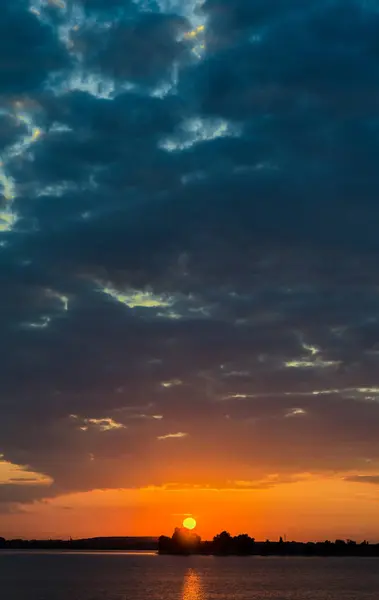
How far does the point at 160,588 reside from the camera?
625 ft

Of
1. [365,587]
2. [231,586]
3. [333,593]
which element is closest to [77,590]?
[231,586]

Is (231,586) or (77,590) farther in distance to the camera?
(231,586)

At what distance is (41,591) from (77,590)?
28.9ft

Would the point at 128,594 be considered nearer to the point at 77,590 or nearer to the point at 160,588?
the point at 77,590

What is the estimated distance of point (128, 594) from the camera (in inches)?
6378

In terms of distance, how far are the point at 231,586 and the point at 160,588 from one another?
19.1 metres

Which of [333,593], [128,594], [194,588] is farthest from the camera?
[194,588]

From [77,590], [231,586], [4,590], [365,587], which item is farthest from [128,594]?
[365,587]

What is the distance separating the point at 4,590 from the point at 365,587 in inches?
3650

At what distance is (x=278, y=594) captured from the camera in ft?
553

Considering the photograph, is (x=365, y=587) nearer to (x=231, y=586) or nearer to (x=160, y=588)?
(x=231, y=586)

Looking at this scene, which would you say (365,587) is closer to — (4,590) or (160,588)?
(160,588)

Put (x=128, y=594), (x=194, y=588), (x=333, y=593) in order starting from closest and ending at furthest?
(x=128, y=594), (x=333, y=593), (x=194, y=588)

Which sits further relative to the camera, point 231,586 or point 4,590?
point 231,586
